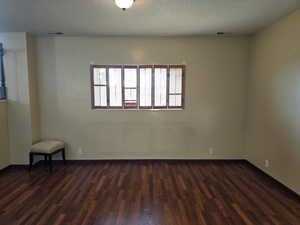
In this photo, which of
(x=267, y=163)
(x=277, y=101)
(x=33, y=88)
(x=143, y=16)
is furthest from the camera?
(x=33, y=88)

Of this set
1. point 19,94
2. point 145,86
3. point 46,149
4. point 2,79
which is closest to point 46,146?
point 46,149

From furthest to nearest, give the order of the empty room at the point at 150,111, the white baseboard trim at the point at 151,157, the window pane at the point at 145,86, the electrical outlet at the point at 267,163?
the white baseboard trim at the point at 151,157
the window pane at the point at 145,86
the electrical outlet at the point at 267,163
the empty room at the point at 150,111

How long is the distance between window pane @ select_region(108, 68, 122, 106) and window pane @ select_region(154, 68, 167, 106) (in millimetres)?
752

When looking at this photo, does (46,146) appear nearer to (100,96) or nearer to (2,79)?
(100,96)

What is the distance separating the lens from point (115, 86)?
4082 millimetres

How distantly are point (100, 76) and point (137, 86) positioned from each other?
797 millimetres

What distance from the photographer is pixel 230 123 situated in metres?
4.13

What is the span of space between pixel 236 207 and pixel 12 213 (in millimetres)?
2879

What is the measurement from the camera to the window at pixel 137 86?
4043 mm

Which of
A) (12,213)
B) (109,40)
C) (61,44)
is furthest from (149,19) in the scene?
(12,213)

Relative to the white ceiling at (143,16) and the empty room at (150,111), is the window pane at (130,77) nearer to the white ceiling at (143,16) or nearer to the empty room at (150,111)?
the empty room at (150,111)

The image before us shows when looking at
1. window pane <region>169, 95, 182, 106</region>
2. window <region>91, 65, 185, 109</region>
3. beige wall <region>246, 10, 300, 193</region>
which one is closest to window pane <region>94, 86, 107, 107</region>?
window <region>91, 65, 185, 109</region>

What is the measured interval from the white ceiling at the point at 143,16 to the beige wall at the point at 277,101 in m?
0.35

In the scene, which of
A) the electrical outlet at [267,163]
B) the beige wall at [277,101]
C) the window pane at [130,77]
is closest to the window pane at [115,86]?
the window pane at [130,77]
